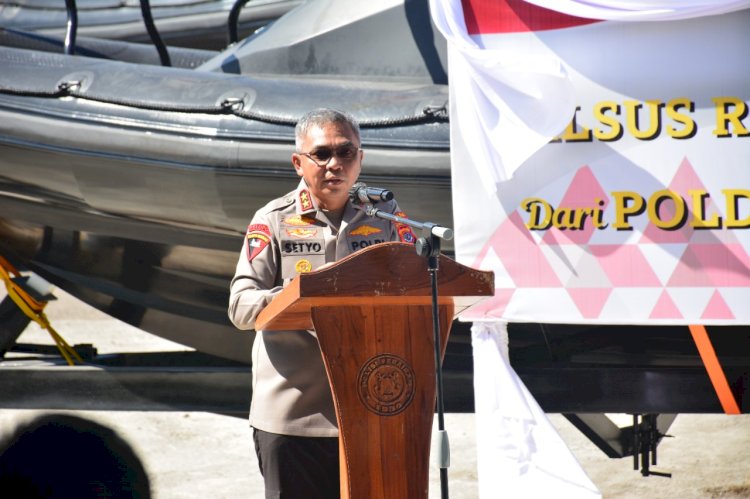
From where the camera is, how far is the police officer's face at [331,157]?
153 centimetres

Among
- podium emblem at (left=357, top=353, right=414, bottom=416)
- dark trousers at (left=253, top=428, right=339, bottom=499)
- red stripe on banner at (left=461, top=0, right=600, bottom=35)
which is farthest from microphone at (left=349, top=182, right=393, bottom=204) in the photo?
red stripe on banner at (left=461, top=0, right=600, bottom=35)

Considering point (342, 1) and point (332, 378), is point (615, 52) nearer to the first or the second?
point (342, 1)

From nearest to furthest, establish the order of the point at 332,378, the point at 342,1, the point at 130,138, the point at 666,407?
the point at 332,378, the point at 666,407, the point at 130,138, the point at 342,1

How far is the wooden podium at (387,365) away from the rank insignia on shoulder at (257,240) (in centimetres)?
16

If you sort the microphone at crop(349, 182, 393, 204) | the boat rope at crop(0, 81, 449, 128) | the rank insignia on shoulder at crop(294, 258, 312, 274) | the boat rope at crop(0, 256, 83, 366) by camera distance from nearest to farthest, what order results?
1. the microphone at crop(349, 182, 393, 204)
2. the rank insignia on shoulder at crop(294, 258, 312, 274)
3. the boat rope at crop(0, 81, 449, 128)
4. the boat rope at crop(0, 256, 83, 366)

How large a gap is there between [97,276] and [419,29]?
4.00ft

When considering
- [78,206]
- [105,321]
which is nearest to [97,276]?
[78,206]

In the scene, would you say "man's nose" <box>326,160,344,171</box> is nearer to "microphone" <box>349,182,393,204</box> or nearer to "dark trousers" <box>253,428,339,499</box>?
"microphone" <box>349,182,393,204</box>

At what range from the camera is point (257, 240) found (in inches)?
61.8

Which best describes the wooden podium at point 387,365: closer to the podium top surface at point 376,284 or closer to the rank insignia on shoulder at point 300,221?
the podium top surface at point 376,284

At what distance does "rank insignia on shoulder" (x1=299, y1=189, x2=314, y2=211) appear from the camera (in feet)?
5.22

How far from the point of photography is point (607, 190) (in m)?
2.29

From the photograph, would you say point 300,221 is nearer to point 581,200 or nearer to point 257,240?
point 257,240

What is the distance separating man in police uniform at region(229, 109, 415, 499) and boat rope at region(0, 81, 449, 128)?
957 millimetres
